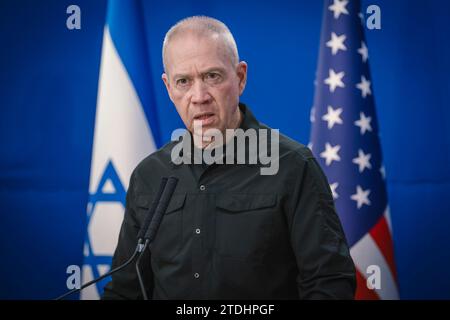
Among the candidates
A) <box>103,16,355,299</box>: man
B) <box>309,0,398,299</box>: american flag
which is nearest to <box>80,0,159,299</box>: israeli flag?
<box>309,0,398,299</box>: american flag

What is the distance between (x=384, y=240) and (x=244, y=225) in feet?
4.90

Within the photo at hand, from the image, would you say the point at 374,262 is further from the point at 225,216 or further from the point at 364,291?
the point at 225,216

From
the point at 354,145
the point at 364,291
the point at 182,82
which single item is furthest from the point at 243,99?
the point at 182,82

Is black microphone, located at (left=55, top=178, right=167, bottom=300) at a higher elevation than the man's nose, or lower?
lower

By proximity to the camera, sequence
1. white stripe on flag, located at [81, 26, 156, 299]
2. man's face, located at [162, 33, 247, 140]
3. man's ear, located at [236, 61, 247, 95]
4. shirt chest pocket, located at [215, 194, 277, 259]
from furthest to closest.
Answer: white stripe on flag, located at [81, 26, 156, 299] < man's ear, located at [236, 61, 247, 95] < man's face, located at [162, 33, 247, 140] < shirt chest pocket, located at [215, 194, 277, 259]

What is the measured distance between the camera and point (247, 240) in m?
1.64

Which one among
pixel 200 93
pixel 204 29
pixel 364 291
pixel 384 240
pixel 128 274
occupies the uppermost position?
pixel 204 29

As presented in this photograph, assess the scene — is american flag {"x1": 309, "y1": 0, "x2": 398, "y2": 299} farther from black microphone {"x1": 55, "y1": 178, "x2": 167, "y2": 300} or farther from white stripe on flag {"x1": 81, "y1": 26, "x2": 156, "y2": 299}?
black microphone {"x1": 55, "y1": 178, "x2": 167, "y2": 300}

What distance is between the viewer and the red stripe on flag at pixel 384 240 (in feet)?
9.58

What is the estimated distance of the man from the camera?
1.60m

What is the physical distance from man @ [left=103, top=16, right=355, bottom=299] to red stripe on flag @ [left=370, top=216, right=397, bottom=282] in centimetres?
130

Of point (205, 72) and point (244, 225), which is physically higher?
point (205, 72)

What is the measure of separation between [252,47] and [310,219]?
2087 mm
